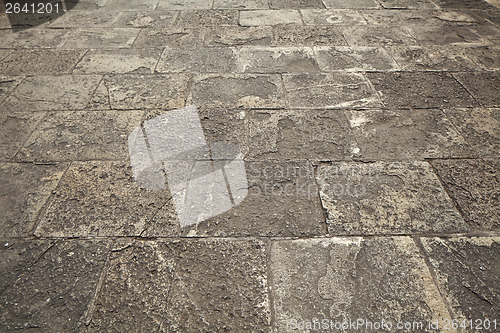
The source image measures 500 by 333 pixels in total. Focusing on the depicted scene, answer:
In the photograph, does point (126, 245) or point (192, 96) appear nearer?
point (126, 245)

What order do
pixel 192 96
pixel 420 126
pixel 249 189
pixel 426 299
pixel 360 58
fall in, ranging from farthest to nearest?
1. pixel 360 58
2. pixel 192 96
3. pixel 420 126
4. pixel 249 189
5. pixel 426 299

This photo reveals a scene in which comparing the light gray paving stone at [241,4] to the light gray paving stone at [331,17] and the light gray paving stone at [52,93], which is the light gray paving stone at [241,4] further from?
the light gray paving stone at [52,93]

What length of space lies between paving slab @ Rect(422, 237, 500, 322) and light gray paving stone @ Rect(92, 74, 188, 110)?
228cm

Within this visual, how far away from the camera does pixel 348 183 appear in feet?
Answer: 7.56

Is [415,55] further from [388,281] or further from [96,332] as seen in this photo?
[96,332]

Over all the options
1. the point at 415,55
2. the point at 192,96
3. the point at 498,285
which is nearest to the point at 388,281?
the point at 498,285

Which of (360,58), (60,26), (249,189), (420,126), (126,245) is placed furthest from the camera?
(60,26)

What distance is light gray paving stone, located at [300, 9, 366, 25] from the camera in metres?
4.44

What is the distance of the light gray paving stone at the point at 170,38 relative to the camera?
3.95 metres

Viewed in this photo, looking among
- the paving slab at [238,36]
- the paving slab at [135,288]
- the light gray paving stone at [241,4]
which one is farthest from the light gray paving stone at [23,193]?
the light gray paving stone at [241,4]

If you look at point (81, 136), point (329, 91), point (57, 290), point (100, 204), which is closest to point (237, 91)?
point (329, 91)

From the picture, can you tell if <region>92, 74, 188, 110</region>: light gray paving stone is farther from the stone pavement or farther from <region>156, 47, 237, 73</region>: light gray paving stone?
<region>156, 47, 237, 73</region>: light gray paving stone

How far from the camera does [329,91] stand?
3162 millimetres

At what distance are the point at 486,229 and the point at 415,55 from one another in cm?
236
